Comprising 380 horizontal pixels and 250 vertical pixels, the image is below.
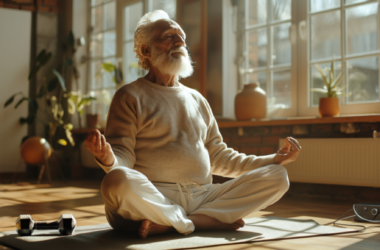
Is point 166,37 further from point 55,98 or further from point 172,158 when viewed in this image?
point 55,98

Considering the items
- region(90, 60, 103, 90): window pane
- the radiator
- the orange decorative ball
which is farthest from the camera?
region(90, 60, 103, 90): window pane

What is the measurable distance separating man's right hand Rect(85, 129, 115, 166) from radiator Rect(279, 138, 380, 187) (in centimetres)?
225

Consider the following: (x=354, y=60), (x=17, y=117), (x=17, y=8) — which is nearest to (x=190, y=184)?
(x=354, y=60)

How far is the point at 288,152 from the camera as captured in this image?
83.4 inches

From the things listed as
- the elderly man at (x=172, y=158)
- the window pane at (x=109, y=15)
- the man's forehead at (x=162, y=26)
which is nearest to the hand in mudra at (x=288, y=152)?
the elderly man at (x=172, y=158)

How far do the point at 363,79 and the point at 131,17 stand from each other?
3474 millimetres

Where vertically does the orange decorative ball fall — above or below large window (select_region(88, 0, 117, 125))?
below

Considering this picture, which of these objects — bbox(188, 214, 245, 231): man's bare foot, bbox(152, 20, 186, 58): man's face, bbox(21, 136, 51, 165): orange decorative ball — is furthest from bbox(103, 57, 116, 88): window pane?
bbox(188, 214, 245, 231): man's bare foot

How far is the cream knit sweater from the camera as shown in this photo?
2.09 m

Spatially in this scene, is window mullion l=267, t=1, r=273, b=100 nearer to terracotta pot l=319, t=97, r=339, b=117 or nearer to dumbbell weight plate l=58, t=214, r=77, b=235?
terracotta pot l=319, t=97, r=339, b=117

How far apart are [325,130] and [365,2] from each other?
1.08 metres

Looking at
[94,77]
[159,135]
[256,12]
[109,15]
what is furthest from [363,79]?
[94,77]

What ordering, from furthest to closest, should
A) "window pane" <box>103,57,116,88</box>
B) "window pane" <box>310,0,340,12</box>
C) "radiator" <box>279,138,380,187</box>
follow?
"window pane" <box>103,57,116,88</box> → "window pane" <box>310,0,340,12</box> → "radiator" <box>279,138,380,187</box>

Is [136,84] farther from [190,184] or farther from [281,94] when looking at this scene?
[281,94]
